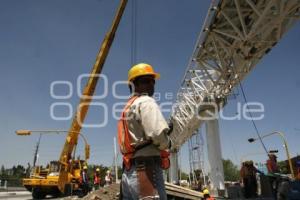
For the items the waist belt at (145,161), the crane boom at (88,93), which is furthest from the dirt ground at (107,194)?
the waist belt at (145,161)

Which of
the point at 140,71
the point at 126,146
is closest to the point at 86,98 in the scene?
the point at 140,71

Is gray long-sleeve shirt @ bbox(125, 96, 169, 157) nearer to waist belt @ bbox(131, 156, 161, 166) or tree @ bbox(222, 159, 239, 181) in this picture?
waist belt @ bbox(131, 156, 161, 166)

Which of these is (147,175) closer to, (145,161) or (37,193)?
(145,161)

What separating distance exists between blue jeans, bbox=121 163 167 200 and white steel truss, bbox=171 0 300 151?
32.2 ft

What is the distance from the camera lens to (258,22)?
11.5 m

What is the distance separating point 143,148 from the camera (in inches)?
100

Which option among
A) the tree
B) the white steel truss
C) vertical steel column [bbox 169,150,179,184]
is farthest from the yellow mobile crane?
the tree

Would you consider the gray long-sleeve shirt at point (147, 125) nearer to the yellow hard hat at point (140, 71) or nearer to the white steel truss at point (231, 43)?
the yellow hard hat at point (140, 71)

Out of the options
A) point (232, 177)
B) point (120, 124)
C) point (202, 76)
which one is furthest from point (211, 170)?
point (232, 177)

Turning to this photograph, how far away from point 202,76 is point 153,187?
1658cm

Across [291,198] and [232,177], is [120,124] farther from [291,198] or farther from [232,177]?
Result: [232,177]

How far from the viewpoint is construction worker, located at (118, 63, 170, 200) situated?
2.45 meters

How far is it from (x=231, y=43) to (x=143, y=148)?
12961 mm

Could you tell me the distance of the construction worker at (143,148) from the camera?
2451 mm
